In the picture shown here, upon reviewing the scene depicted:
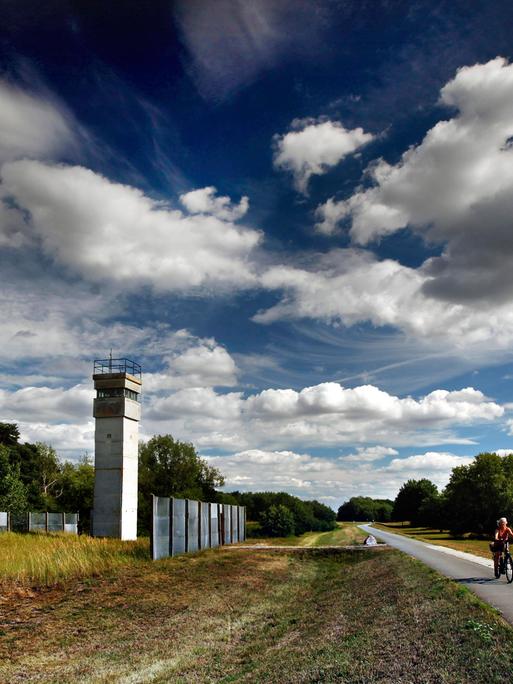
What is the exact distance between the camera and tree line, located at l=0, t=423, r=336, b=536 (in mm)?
65250

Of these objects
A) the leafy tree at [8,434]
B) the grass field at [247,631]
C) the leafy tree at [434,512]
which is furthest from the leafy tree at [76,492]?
the leafy tree at [434,512]

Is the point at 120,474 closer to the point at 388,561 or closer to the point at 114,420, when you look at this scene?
the point at 114,420

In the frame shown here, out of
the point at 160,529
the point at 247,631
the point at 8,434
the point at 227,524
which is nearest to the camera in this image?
the point at 247,631

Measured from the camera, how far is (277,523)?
8431 centimetres

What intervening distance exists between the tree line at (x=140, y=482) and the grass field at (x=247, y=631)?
42458 mm

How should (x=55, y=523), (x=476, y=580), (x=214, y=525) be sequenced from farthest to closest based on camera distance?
(x=55, y=523)
(x=214, y=525)
(x=476, y=580)

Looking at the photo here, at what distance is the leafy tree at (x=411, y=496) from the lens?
148 meters

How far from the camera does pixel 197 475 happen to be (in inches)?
3964

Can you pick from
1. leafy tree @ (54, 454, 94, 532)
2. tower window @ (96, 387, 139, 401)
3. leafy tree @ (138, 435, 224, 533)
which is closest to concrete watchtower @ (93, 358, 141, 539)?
tower window @ (96, 387, 139, 401)

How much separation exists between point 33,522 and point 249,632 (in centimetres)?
3404

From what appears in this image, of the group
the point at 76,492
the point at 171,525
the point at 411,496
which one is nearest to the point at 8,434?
the point at 76,492

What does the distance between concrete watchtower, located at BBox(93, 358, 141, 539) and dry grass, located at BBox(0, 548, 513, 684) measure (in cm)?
1857

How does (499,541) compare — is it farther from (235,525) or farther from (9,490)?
(9,490)

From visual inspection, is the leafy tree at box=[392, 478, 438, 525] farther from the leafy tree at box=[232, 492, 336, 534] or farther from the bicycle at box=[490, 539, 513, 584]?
the bicycle at box=[490, 539, 513, 584]
